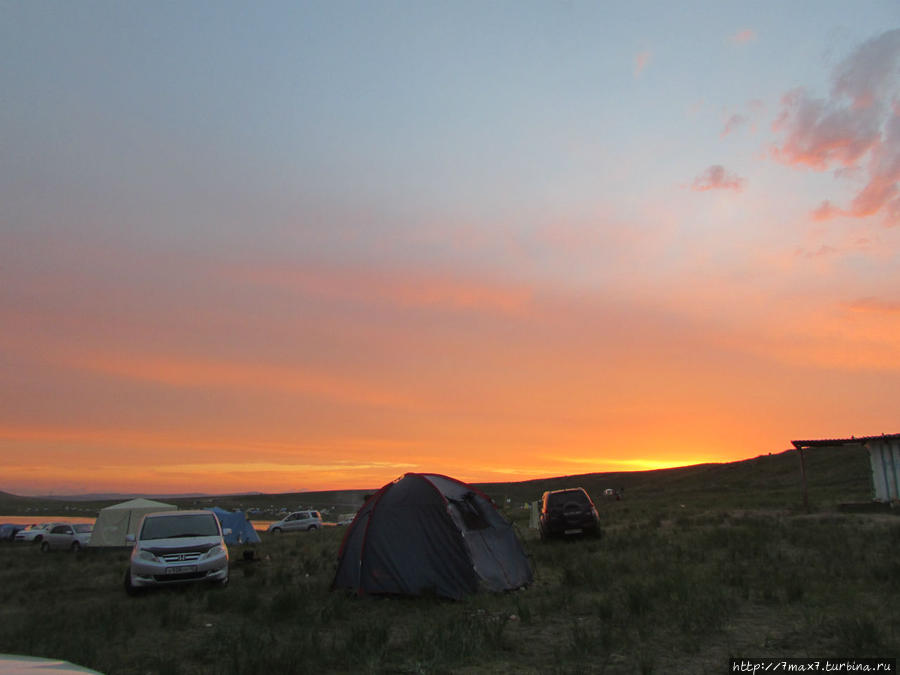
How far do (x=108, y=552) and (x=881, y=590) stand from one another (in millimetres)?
33365

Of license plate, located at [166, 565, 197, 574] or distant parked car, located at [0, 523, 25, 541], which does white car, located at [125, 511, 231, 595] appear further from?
distant parked car, located at [0, 523, 25, 541]

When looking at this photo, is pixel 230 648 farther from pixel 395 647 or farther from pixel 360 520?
pixel 360 520

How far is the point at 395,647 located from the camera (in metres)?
9.12

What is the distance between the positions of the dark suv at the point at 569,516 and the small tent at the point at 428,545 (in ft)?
32.4

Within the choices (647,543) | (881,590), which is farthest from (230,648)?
(647,543)

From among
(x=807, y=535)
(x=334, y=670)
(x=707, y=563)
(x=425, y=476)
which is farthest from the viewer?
(x=807, y=535)

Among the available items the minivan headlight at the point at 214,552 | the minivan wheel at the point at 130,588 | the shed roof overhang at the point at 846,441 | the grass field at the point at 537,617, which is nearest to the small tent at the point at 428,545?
the grass field at the point at 537,617

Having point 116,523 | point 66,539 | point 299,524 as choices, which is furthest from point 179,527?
point 299,524

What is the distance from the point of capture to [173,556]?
49.3 feet

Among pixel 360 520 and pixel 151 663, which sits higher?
pixel 360 520

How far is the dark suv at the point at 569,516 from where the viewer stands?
23891 millimetres

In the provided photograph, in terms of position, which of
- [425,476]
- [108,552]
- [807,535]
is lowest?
[108,552]

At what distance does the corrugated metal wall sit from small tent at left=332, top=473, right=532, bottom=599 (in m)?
23.6

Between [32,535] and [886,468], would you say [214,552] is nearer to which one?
[886,468]
